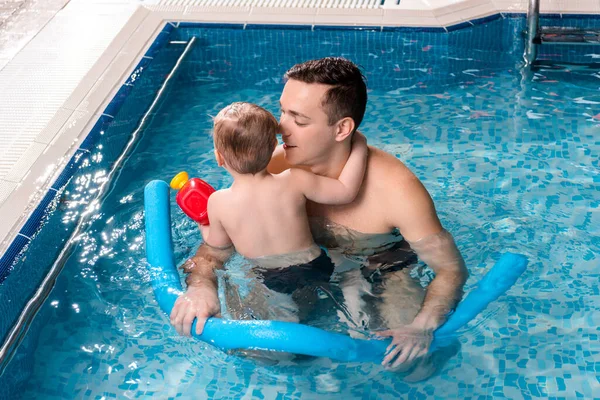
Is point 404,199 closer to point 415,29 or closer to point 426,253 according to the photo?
point 426,253

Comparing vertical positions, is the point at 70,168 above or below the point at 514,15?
below

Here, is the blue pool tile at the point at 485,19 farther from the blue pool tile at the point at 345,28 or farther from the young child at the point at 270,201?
the young child at the point at 270,201

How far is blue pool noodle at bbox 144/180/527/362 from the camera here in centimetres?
259

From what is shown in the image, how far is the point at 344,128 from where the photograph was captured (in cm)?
286

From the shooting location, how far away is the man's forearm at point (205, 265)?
117 inches

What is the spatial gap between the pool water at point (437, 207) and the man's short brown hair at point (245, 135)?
80 centimetres

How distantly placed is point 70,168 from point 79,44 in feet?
5.20

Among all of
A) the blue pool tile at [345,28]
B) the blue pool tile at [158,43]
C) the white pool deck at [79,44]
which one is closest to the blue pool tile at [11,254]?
the white pool deck at [79,44]

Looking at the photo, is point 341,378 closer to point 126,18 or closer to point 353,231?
point 353,231

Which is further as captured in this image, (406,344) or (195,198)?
(195,198)

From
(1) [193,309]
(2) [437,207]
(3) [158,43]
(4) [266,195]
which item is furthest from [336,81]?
(3) [158,43]

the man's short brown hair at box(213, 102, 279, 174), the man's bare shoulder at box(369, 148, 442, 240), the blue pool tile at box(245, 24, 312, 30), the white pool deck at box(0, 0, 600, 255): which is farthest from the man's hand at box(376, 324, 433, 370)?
the blue pool tile at box(245, 24, 312, 30)

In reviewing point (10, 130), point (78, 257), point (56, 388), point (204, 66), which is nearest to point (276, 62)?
point (204, 66)

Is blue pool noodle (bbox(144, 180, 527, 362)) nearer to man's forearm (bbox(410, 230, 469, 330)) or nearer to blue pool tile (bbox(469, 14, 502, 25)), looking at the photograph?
man's forearm (bbox(410, 230, 469, 330))
